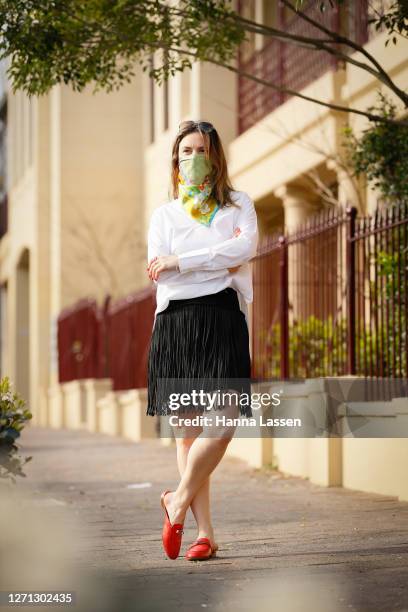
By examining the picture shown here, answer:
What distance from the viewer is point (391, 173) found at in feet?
34.6

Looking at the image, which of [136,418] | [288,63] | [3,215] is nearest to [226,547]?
[136,418]

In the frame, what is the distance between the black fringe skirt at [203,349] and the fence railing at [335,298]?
3472mm

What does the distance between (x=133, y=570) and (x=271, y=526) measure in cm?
176

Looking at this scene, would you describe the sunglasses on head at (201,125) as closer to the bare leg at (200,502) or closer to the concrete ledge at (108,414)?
the bare leg at (200,502)

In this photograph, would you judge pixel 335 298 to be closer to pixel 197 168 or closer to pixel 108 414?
pixel 197 168

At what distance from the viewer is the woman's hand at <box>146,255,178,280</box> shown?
18.1 ft

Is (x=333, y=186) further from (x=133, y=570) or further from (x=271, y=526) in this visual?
(x=133, y=570)

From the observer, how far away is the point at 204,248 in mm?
5547

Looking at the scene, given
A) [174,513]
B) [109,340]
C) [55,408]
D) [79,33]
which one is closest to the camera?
[174,513]

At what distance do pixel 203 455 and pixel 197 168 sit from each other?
50.2 inches

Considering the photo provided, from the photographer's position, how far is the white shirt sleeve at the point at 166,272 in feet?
18.2

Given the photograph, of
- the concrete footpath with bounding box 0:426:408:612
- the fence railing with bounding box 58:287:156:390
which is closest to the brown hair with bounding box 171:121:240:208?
the concrete footpath with bounding box 0:426:408:612

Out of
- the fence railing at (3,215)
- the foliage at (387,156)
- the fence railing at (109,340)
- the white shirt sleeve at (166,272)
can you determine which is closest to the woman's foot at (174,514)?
the white shirt sleeve at (166,272)

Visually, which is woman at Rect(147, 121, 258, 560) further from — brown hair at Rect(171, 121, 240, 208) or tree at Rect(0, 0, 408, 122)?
tree at Rect(0, 0, 408, 122)
